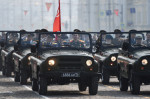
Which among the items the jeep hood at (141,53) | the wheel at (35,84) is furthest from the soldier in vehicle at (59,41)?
the jeep hood at (141,53)

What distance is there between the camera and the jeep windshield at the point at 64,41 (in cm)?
2058

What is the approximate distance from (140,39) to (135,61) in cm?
196

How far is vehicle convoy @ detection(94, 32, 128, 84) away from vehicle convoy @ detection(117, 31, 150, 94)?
305 centimetres

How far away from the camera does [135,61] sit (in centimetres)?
1945

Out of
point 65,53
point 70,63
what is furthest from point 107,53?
point 70,63

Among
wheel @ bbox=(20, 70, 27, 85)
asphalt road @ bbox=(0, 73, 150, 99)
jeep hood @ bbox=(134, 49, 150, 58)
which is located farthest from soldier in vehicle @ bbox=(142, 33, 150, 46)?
wheel @ bbox=(20, 70, 27, 85)

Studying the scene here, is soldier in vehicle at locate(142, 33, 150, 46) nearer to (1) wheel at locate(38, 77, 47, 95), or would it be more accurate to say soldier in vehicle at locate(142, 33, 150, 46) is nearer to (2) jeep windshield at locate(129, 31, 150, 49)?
(2) jeep windshield at locate(129, 31, 150, 49)

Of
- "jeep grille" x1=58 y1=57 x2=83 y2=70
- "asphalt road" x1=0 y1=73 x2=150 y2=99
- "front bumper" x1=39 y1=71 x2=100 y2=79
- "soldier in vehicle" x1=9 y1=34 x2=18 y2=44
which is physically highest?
"soldier in vehicle" x1=9 y1=34 x2=18 y2=44

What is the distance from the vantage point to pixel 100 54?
2597cm

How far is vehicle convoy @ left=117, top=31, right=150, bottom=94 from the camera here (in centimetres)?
1931

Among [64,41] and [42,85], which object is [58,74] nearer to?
[42,85]

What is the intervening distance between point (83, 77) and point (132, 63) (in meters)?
1.38

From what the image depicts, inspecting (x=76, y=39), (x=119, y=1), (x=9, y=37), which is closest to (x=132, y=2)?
(x=119, y=1)

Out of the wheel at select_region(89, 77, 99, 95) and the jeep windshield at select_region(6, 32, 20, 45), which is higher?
the jeep windshield at select_region(6, 32, 20, 45)
